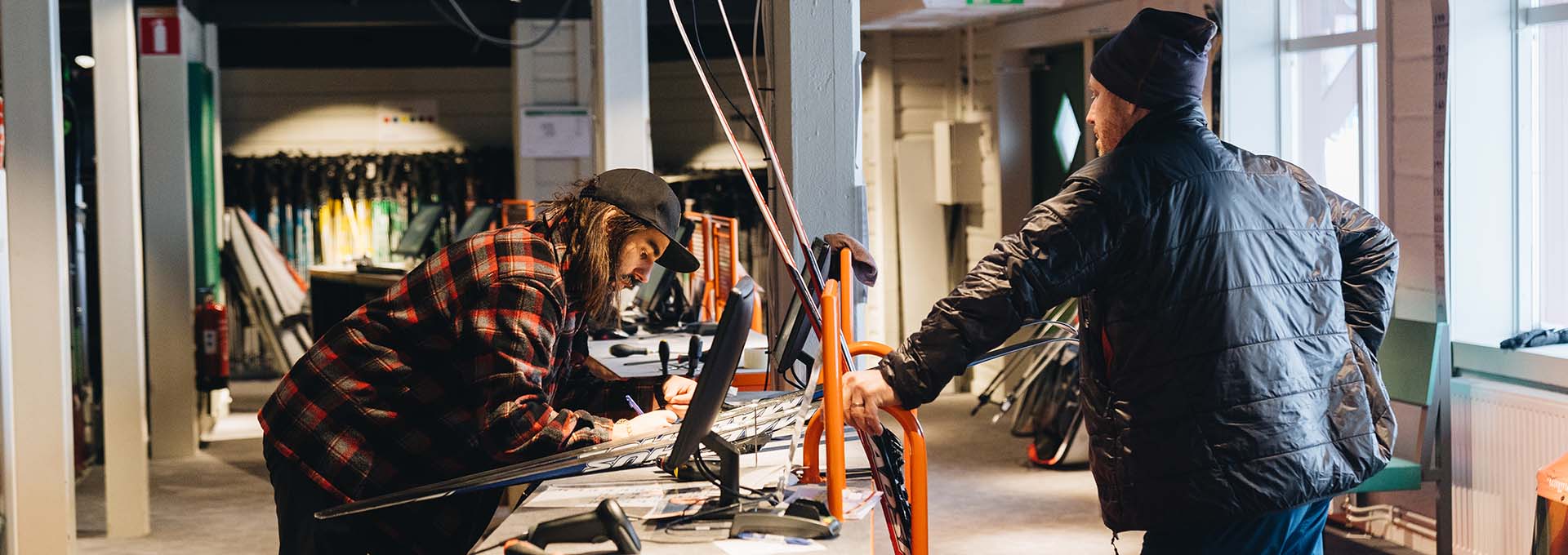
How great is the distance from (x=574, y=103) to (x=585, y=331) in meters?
7.28

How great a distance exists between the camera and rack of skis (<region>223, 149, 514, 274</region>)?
12.2 m

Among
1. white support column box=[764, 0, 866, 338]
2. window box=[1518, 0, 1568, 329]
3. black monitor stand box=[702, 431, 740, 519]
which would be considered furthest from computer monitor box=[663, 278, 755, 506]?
window box=[1518, 0, 1568, 329]

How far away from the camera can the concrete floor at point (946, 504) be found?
607 cm

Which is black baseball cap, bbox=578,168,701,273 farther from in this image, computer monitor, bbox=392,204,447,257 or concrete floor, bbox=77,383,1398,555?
computer monitor, bbox=392,204,447,257

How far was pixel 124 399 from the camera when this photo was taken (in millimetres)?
6387

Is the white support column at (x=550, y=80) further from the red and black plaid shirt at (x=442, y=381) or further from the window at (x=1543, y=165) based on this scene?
the red and black plaid shirt at (x=442, y=381)

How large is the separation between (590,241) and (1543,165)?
4.14 meters

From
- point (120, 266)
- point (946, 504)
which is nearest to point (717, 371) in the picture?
point (946, 504)

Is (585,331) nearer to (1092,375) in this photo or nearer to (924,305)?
(1092,375)

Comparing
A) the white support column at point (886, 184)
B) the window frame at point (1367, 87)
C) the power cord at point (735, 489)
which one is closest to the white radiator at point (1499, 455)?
the window frame at point (1367, 87)

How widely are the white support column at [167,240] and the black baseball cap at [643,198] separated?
593 centimetres

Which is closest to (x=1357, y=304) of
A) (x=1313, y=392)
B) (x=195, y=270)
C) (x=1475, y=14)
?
(x=1313, y=392)

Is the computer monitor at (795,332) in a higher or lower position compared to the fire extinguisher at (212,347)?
higher

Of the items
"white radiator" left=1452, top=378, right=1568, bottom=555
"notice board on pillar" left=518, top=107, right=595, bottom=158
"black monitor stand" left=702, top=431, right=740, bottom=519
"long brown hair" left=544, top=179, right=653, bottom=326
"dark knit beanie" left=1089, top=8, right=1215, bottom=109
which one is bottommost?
"white radiator" left=1452, top=378, right=1568, bottom=555
